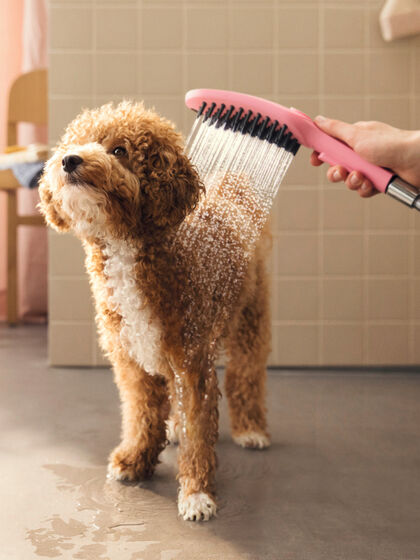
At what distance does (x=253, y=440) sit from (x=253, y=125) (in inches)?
30.5

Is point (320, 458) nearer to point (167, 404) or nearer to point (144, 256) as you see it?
point (167, 404)

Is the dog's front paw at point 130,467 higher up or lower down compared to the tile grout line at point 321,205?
lower down

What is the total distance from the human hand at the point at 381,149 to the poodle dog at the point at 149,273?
10.9 inches

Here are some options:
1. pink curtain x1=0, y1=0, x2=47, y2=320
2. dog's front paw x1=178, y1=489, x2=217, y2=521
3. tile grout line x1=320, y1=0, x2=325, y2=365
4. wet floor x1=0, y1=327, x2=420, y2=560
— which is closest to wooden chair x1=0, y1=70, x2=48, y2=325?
pink curtain x1=0, y1=0, x2=47, y2=320

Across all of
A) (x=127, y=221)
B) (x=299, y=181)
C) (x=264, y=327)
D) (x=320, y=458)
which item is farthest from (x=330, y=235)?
A: (x=127, y=221)

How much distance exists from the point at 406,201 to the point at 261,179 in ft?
1.03

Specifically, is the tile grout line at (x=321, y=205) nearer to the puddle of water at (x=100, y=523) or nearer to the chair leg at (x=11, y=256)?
the puddle of water at (x=100, y=523)

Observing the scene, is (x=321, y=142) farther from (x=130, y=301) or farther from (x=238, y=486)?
(x=238, y=486)

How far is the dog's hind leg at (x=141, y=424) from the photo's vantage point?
4.33ft

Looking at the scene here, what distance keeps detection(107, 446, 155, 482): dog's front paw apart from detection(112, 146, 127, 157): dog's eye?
643mm

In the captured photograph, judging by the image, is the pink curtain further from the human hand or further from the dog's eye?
the human hand

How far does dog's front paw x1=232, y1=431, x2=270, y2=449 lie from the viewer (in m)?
1.54

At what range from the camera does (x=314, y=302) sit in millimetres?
2281

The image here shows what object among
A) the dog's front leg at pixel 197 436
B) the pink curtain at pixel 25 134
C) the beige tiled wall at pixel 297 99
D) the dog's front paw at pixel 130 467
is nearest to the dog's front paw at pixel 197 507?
the dog's front leg at pixel 197 436
